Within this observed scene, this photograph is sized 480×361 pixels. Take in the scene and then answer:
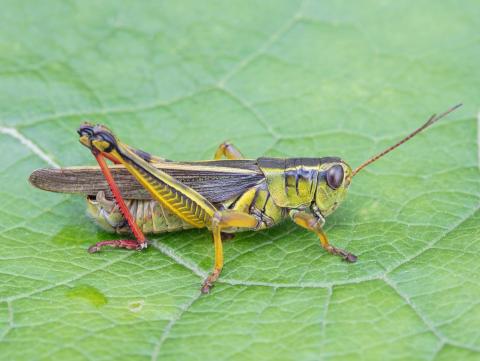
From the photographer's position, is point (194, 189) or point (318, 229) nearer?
point (318, 229)

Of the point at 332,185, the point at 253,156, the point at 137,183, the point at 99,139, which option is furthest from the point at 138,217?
the point at 332,185

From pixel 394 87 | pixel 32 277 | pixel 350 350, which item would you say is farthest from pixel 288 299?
pixel 394 87

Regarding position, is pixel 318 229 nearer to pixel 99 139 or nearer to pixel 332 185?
pixel 332 185

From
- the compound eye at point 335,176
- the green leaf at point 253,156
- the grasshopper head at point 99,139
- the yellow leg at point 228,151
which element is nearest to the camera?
the green leaf at point 253,156

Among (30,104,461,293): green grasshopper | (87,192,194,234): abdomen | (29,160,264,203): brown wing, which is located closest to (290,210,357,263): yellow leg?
(30,104,461,293): green grasshopper

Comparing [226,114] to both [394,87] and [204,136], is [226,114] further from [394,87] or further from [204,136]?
[394,87]

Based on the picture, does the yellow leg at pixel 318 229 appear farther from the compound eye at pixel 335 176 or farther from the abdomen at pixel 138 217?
the abdomen at pixel 138 217

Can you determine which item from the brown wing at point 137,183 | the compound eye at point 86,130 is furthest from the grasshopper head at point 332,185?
the compound eye at point 86,130
